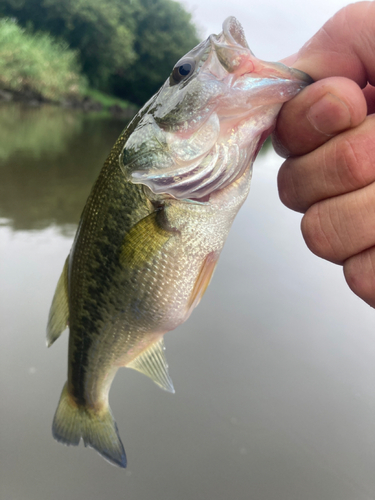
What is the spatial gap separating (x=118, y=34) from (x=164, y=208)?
31.2m

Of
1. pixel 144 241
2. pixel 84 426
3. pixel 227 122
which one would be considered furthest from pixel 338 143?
pixel 84 426

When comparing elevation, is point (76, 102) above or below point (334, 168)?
above

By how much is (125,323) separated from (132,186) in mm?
526

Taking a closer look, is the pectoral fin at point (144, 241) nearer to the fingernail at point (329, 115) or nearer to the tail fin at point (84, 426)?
the fingernail at point (329, 115)

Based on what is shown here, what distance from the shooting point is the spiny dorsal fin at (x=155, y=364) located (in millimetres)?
1448

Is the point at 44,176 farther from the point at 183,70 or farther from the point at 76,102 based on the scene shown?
the point at 76,102

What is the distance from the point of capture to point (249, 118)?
37.8 inches

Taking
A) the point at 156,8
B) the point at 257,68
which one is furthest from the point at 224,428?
the point at 156,8

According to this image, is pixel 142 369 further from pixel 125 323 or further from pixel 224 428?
pixel 224 428

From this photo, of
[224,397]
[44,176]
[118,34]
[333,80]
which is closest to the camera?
[333,80]

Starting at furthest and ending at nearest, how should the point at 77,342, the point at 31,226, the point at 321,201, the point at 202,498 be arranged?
the point at 31,226
the point at 202,498
the point at 77,342
the point at 321,201

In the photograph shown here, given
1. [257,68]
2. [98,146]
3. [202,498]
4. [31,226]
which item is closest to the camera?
[257,68]

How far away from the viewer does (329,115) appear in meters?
0.87

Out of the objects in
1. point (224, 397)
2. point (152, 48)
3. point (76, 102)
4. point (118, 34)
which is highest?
point (152, 48)
